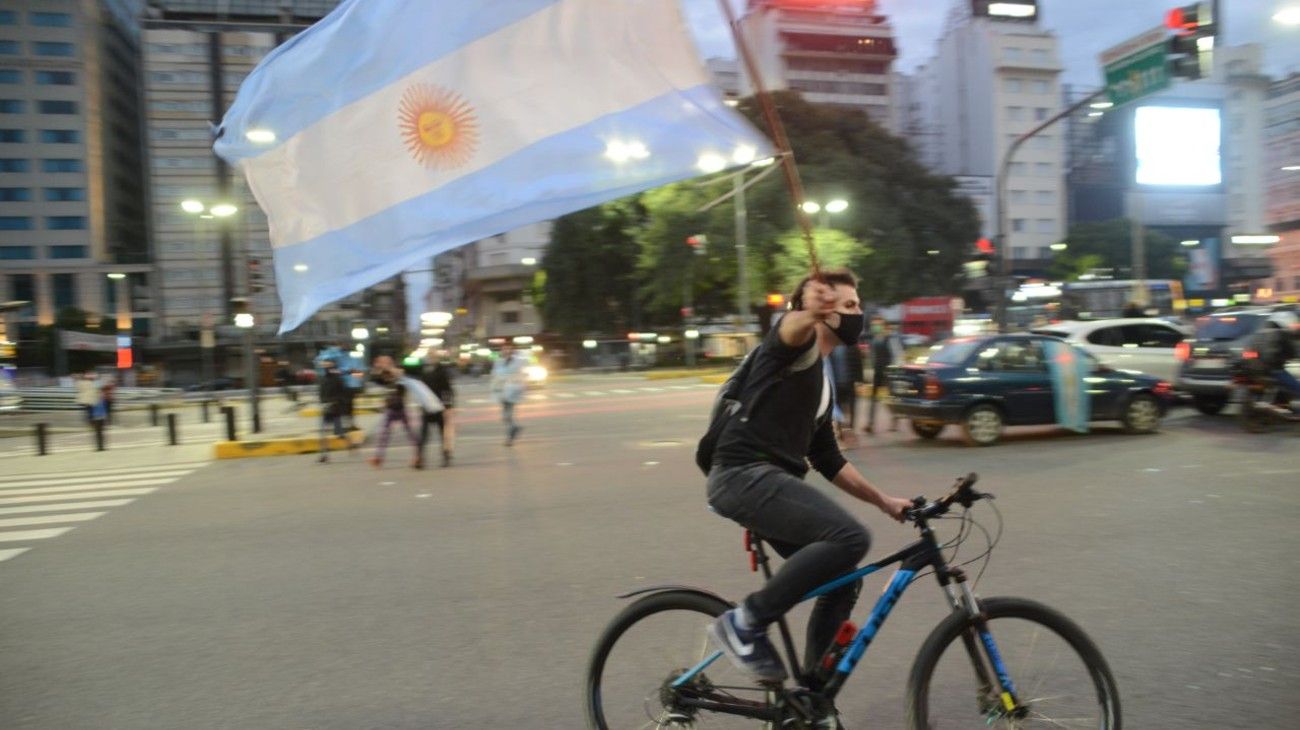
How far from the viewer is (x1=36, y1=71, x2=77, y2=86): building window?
80125 mm

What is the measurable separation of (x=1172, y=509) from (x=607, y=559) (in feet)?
15.8

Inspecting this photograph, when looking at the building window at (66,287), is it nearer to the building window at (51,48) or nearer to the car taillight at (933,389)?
the building window at (51,48)

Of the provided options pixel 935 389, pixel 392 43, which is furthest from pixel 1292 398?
pixel 392 43

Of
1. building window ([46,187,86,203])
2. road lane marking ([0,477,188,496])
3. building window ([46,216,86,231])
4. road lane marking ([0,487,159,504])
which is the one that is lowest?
road lane marking ([0,477,188,496])

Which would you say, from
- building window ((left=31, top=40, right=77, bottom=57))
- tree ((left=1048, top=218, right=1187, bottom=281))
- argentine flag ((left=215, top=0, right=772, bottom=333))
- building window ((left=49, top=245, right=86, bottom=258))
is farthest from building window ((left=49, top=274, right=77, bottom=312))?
argentine flag ((left=215, top=0, right=772, bottom=333))

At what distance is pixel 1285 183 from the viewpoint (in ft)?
135

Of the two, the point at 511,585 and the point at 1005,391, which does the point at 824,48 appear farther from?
the point at 511,585

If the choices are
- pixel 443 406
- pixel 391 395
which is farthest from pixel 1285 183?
pixel 391 395

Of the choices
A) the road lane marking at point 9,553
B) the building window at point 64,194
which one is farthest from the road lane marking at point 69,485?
the building window at point 64,194

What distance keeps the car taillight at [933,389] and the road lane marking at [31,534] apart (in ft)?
32.7

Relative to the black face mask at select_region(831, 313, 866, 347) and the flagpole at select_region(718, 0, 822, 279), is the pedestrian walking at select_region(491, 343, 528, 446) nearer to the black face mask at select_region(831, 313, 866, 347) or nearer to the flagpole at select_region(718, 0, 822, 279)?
the flagpole at select_region(718, 0, 822, 279)

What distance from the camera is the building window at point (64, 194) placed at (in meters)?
80.2

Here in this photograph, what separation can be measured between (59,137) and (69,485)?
3241 inches

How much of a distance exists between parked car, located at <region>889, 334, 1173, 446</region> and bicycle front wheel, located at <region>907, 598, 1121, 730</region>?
981 cm
